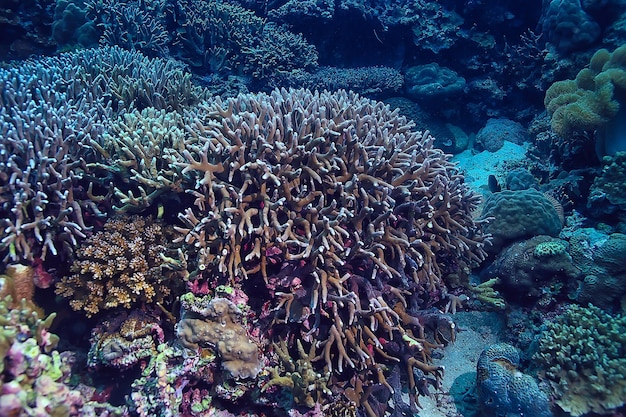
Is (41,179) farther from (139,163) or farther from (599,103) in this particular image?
(599,103)

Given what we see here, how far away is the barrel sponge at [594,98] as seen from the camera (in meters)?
4.80

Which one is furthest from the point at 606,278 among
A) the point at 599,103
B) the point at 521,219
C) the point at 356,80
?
the point at 356,80

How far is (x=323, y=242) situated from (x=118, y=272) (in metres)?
1.63

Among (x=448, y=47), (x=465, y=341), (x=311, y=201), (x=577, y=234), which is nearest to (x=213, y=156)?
(x=311, y=201)

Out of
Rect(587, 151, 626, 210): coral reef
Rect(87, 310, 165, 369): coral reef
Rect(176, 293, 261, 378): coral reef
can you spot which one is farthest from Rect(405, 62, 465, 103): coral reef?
Rect(87, 310, 165, 369): coral reef

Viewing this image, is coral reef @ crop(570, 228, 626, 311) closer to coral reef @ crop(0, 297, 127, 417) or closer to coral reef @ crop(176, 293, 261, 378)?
coral reef @ crop(176, 293, 261, 378)

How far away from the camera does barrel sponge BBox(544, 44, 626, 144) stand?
4.80 meters

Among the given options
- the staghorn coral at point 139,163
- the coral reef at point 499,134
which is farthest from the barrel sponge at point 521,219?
the coral reef at point 499,134

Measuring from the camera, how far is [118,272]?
2885 mm

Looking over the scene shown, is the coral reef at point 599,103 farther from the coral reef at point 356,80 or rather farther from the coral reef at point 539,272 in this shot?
the coral reef at point 356,80

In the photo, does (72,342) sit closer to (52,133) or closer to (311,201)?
(52,133)

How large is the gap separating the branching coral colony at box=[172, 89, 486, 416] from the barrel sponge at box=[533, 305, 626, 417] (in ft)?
3.01

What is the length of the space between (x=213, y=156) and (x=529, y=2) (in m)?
9.87

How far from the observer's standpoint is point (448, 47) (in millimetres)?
9305
